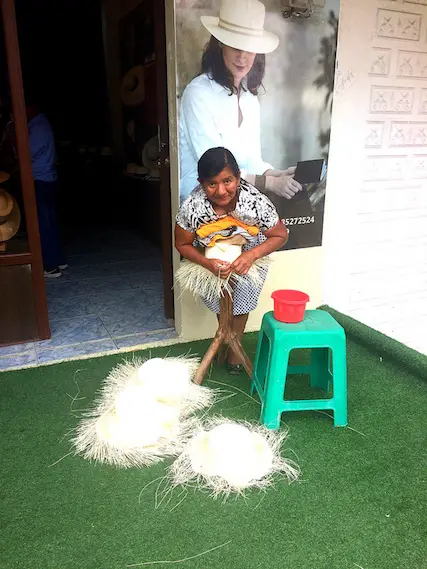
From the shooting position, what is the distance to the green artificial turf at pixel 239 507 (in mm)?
1555

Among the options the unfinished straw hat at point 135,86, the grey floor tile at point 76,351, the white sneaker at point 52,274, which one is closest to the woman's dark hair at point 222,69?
the grey floor tile at point 76,351

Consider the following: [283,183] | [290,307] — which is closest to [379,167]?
[283,183]

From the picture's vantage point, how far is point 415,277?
3955mm

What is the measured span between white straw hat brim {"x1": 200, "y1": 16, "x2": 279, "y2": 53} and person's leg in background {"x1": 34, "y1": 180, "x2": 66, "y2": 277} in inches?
85.8

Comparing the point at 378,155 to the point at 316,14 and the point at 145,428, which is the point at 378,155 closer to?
the point at 316,14

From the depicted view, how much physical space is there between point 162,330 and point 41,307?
31.2 inches

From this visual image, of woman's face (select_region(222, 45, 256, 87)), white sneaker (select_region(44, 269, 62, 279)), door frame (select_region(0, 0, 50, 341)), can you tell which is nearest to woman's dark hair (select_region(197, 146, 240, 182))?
woman's face (select_region(222, 45, 256, 87))

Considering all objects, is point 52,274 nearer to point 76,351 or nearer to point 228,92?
point 76,351

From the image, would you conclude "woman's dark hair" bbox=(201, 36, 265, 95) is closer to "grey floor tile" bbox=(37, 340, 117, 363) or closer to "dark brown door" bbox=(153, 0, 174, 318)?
"dark brown door" bbox=(153, 0, 174, 318)

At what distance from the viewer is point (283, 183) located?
312 centimetres

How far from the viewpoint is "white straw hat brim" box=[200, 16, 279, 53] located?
264 cm

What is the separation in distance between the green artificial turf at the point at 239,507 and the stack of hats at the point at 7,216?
44.9 inches

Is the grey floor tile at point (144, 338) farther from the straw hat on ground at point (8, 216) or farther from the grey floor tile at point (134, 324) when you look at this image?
the straw hat on ground at point (8, 216)

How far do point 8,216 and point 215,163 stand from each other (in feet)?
5.07
